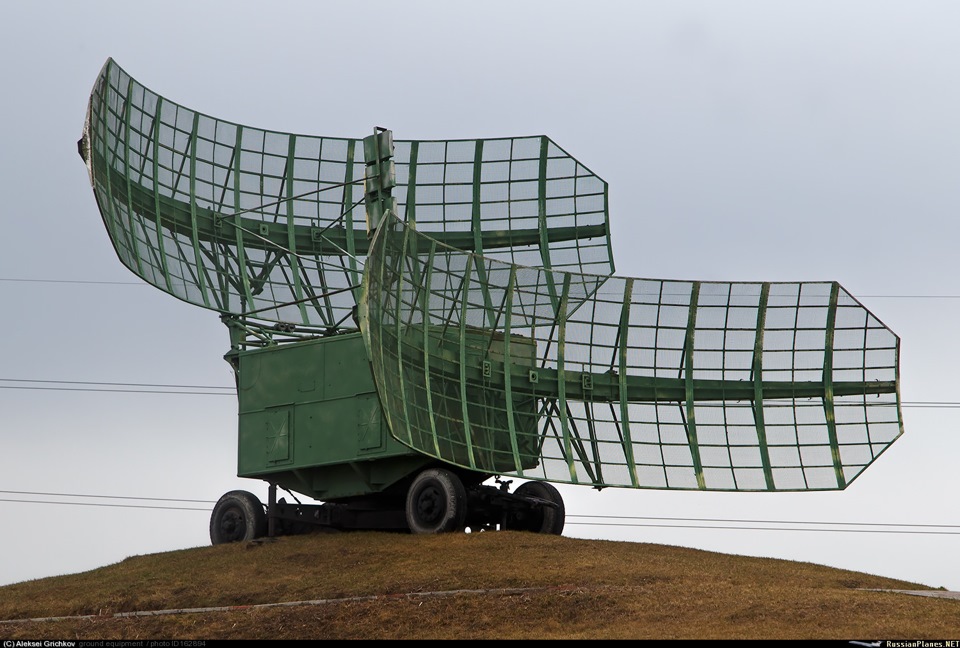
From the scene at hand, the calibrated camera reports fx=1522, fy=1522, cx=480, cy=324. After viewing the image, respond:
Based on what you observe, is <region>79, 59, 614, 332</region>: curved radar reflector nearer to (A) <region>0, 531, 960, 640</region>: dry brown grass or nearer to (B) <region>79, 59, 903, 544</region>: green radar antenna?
(B) <region>79, 59, 903, 544</region>: green radar antenna

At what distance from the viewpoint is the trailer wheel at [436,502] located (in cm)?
3906

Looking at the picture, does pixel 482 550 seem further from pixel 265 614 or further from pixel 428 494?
pixel 265 614

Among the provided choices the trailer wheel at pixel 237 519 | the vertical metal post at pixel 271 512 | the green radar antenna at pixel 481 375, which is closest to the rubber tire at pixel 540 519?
the green radar antenna at pixel 481 375

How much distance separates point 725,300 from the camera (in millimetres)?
42438

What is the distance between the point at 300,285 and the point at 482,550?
13278mm

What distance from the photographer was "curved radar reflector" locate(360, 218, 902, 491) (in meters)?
40.2

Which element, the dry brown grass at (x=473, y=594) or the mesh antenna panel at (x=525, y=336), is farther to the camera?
the mesh antenna panel at (x=525, y=336)

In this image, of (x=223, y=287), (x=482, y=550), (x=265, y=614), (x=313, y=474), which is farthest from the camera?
(x=223, y=287)

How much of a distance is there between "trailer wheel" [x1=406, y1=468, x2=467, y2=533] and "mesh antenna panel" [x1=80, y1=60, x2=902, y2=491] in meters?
0.90

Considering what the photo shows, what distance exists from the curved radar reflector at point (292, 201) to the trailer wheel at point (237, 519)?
5.34m

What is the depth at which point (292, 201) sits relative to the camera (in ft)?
160

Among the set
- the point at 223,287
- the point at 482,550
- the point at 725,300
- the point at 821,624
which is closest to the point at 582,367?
the point at 725,300

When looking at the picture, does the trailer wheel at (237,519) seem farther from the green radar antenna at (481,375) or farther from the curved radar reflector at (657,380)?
the curved radar reflector at (657,380)

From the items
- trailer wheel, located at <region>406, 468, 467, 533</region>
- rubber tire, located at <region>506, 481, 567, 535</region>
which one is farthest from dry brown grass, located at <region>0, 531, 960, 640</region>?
rubber tire, located at <region>506, 481, 567, 535</region>
